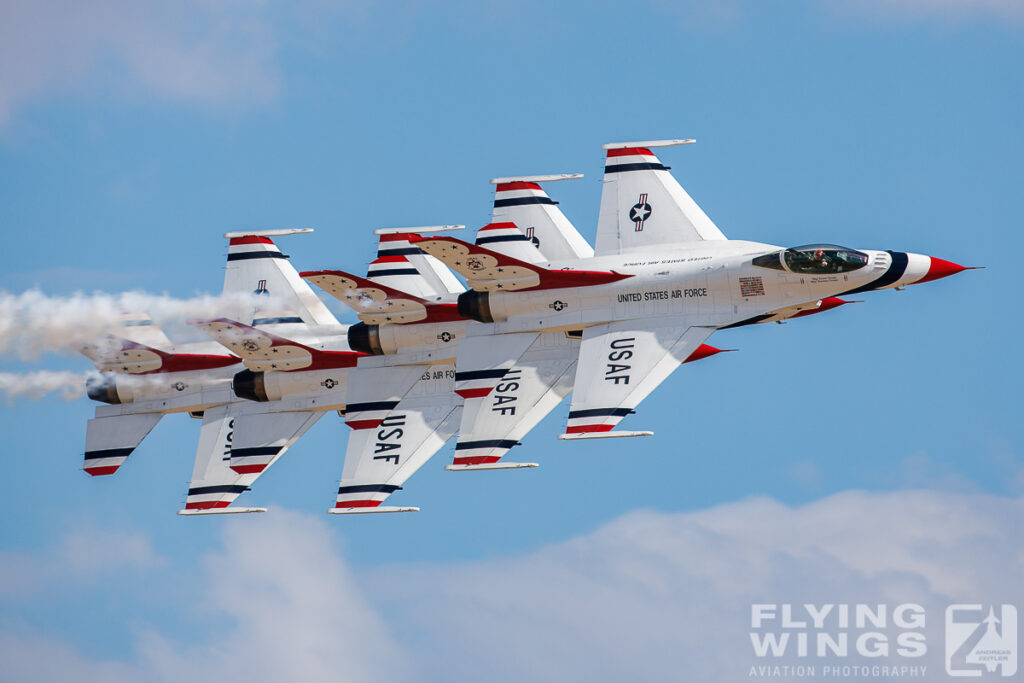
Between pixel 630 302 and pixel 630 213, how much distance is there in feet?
15.8

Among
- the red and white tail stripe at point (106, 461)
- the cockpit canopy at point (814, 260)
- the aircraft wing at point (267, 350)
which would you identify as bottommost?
the red and white tail stripe at point (106, 461)

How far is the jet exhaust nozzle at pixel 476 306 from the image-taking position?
52.7 meters

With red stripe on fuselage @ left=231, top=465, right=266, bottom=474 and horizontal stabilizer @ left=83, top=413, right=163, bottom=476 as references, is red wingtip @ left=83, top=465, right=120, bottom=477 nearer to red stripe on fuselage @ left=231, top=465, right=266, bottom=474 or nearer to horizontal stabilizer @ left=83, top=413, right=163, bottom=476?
horizontal stabilizer @ left=83, top=413, right=163, bottom=476

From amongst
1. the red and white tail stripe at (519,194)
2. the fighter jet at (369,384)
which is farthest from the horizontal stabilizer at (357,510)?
the red and white tail stripe at (519,194)

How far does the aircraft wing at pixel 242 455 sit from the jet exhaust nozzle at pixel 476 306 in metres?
7.17

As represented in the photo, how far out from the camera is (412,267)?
195 feet

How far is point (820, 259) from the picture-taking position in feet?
167

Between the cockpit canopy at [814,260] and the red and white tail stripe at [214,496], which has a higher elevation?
the cockpit canopy at [814,260]

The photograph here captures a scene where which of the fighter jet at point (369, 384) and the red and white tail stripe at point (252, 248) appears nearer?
the fighter jet at point (369, 384)

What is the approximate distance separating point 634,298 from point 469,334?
16.4 feet

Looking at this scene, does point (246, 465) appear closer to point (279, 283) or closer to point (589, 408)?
point (279, 283)

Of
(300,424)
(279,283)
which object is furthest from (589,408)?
(279,283)

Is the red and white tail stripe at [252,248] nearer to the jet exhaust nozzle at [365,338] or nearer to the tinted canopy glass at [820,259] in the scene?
the jet exhaust nozzle at [365,338]

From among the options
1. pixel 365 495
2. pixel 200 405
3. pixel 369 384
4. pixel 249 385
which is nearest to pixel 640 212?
pixel 369 384
